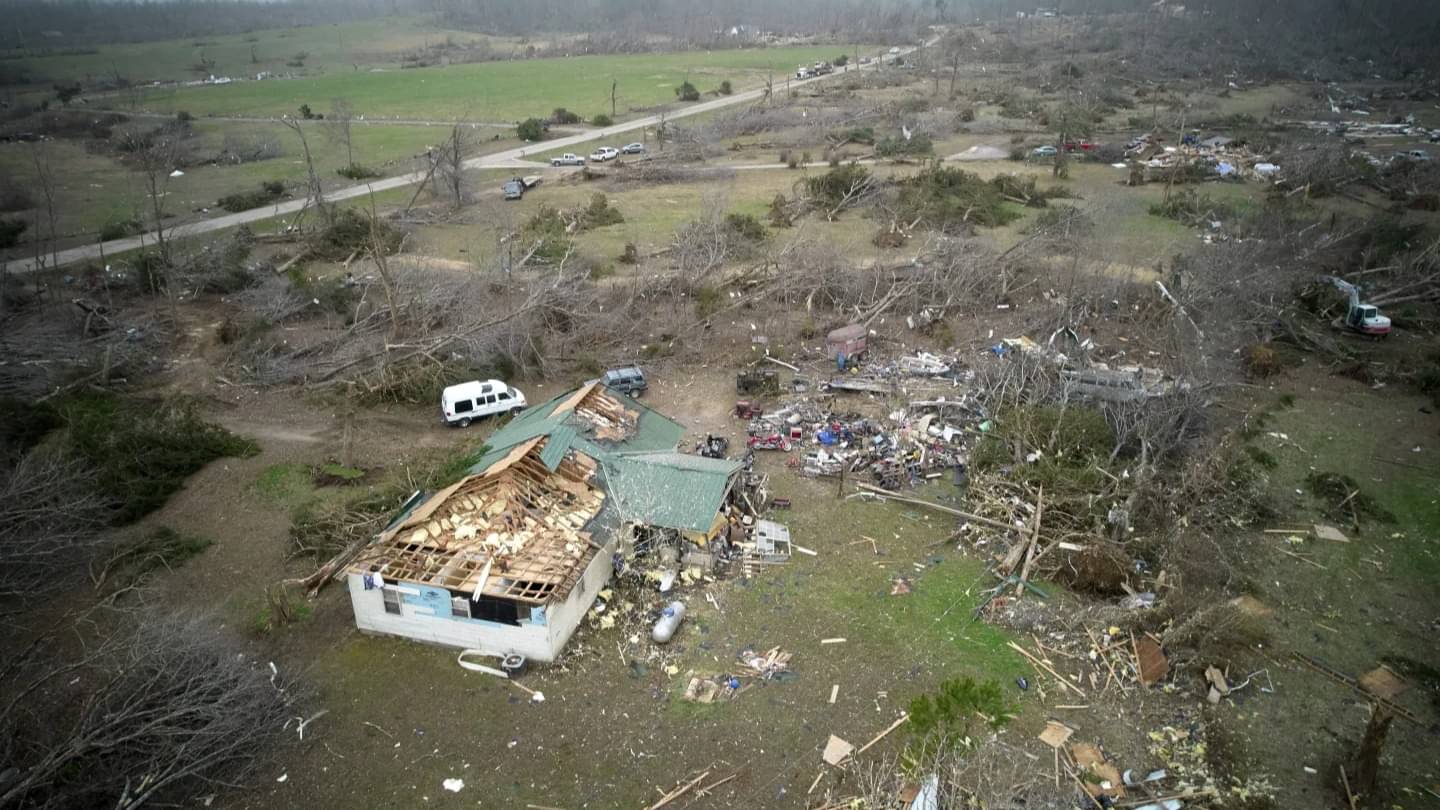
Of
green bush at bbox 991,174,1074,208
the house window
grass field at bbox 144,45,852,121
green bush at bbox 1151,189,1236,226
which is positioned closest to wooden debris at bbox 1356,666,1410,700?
the house window

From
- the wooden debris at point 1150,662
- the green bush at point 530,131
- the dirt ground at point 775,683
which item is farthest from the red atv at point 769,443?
the green bush at point 530,131

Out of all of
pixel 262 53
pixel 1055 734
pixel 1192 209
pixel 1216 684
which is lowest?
pixel 1055 734

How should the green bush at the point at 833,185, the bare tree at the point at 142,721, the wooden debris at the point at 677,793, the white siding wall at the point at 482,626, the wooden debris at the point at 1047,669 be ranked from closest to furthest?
the bare tree at the point at 142,721
the wooden debris at the point at 677,793
the wooden debris at the point at 1047,669
the white siding wall at the point at 482,626
the green bush at the point at 833,185

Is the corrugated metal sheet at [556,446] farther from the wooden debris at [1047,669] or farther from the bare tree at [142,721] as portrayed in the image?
the wooden debris at [1047,669]

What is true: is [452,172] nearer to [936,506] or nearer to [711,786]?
[936,506]

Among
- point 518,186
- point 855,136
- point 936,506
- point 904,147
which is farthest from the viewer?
point 855,136

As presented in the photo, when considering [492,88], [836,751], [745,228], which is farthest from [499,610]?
[492,88]

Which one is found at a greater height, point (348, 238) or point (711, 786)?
point (348, 238)
